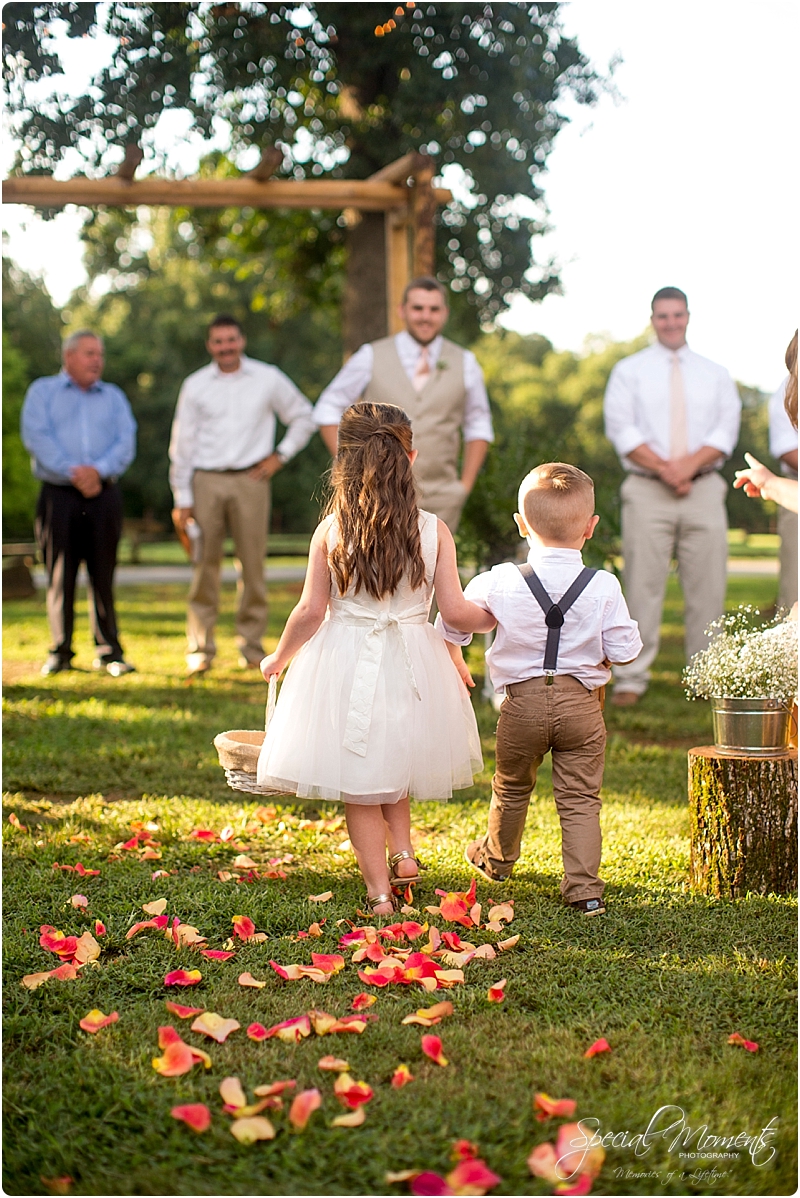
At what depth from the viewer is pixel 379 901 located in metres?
3.38

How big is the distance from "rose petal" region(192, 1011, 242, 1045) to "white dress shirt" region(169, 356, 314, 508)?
18.2ft

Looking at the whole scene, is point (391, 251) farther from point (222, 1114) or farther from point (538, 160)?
point (222, 1114)

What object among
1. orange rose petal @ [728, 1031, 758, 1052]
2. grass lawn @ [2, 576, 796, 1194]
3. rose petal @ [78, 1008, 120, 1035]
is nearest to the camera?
grass lawn @ [2, 576, 796, 1194]

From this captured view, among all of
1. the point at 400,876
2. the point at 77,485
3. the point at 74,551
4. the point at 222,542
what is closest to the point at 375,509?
the point at 400,876

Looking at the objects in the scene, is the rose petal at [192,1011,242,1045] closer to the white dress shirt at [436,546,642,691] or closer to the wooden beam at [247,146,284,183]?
the white dress shirt at [436,546,642,691]

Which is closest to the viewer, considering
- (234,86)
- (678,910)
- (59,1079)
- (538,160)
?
(59,1079)

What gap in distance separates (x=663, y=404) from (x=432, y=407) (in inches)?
57.7

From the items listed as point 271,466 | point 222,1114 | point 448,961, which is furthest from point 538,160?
point 222,1114

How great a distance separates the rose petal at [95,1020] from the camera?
2.57 metres

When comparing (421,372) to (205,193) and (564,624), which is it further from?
(564,624)

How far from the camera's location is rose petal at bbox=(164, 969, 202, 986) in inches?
111

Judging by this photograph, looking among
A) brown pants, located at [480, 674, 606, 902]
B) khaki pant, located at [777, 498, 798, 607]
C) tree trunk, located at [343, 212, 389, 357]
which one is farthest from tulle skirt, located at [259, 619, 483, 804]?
tree trunk, located at [343, 212, 389, 357]

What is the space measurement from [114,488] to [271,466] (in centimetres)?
118

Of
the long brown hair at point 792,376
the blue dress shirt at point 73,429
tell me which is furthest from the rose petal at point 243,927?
the blue dress shirt at point 73,429
